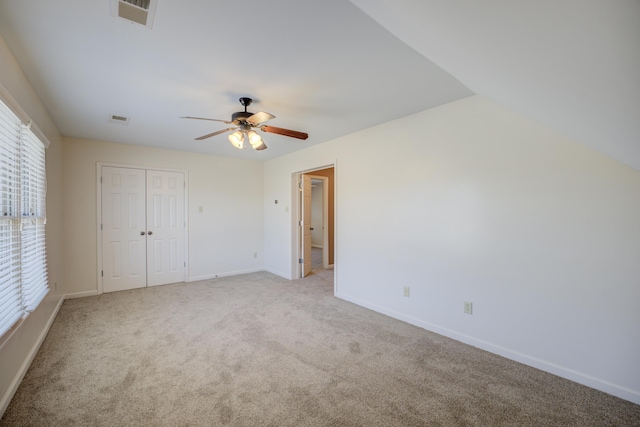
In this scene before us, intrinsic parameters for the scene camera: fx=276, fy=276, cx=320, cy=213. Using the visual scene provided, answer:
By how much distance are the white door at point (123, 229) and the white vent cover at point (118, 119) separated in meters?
1.42

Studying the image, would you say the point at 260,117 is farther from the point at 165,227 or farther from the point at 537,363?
the point at 165,227

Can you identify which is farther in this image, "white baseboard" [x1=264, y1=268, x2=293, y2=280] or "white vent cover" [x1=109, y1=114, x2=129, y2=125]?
"white baseboard" [x1=264, y1=268, x2=293, y2=280]

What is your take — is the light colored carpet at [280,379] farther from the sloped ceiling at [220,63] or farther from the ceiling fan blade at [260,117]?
the sloped ceiling at [220,63]

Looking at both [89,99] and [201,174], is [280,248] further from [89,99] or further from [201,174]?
[89,99]

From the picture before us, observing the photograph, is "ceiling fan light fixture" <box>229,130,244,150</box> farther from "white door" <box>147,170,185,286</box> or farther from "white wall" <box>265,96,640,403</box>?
"white door" <box>147,170,185,286</box>

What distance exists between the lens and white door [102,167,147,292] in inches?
173

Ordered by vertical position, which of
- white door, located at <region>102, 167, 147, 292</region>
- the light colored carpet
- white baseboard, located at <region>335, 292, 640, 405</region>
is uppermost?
white door, located at <region>102, 167, 147, 292</region>

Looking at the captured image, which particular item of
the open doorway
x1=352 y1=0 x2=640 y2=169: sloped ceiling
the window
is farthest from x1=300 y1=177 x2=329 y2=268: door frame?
x1=352 y1=0 x2=640 y2=169: sloped ceiling

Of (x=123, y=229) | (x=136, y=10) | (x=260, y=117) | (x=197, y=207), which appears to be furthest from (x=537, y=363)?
(x=123, y=229)

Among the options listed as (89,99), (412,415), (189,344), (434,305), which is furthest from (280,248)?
(412,415)

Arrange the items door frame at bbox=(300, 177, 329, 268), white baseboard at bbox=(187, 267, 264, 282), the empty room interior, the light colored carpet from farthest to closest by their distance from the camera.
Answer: door frame at bbox=(300, 177, 329, 268)
white baseboard at bbox=(187, 267, 264, 282)
the light colored carpet
the empty room interior

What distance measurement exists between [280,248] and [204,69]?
3805 millimetres

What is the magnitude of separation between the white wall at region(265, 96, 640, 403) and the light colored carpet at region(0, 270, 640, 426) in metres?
0.26

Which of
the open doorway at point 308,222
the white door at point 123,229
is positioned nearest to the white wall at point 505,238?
the open doorway at point 308,222
